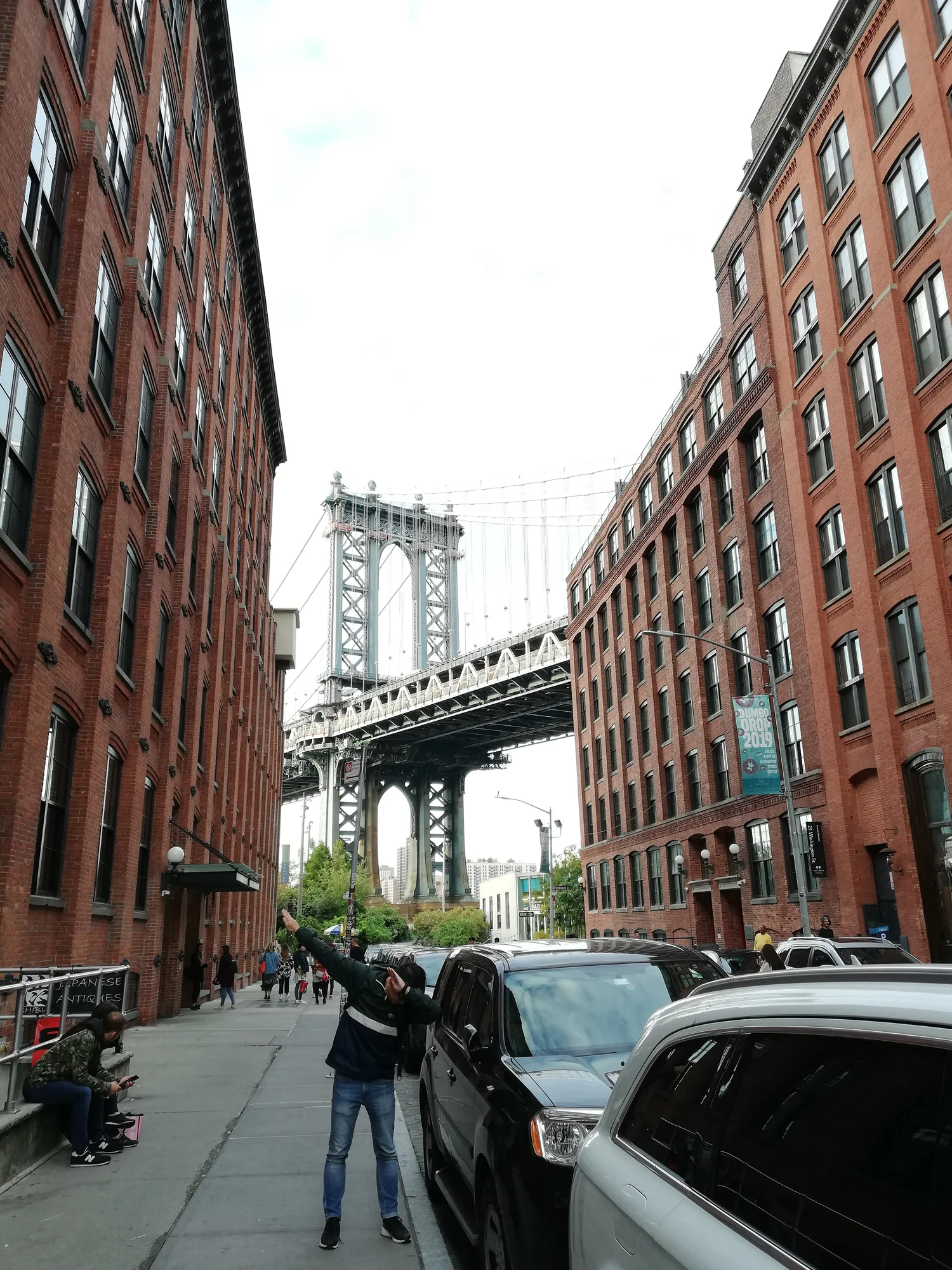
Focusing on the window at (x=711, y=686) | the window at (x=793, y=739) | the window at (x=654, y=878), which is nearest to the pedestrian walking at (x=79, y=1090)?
the window at (x=793, y=739)

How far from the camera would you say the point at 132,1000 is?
20.4 meters

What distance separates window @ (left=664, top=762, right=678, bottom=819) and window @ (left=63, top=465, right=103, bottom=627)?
1095 inches

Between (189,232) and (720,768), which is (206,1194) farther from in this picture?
(720,768)

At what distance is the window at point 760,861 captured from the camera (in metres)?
31.4

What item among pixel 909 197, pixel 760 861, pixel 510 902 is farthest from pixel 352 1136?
pixel 510 902

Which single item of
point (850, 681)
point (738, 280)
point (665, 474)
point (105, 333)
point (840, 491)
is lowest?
point (850, 681)

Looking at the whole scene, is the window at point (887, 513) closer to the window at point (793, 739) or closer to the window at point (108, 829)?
the window at point (793, 739)

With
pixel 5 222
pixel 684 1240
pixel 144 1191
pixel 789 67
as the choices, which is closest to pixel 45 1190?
pixel 144 1191

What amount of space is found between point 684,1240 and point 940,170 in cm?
2543

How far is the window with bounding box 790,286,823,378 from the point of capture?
29219 millimetres

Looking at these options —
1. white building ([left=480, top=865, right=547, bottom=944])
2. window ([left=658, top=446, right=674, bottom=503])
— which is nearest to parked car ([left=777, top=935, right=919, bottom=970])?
window ([left=658, top=446, right=674, bottom=503])

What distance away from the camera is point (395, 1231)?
6.49 m

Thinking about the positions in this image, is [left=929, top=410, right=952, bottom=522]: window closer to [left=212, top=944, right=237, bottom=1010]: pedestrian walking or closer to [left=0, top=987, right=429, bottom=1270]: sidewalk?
[left=0, top=987, right=429, bottom=1270]: sidewalk

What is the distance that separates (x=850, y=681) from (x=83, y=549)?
63.3ft
